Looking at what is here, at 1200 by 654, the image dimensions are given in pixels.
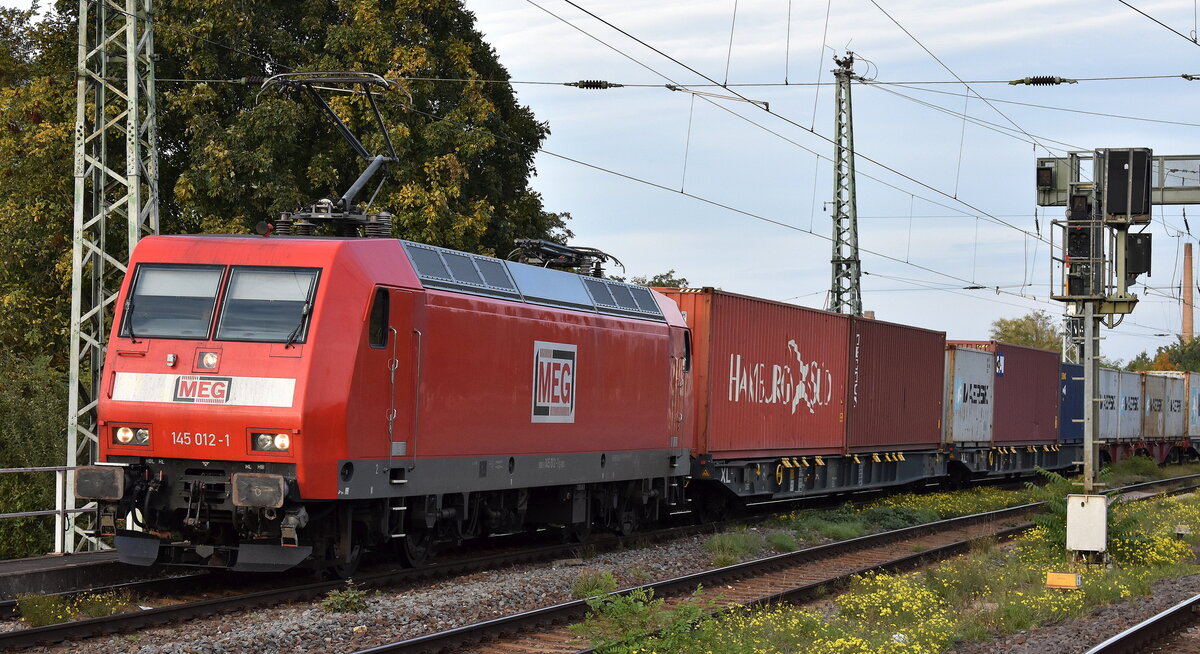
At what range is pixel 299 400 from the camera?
11.3 m

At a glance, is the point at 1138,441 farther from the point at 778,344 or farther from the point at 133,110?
the point at 133,110

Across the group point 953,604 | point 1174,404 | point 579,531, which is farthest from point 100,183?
point 1174,404

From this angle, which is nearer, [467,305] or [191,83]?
[467,305]

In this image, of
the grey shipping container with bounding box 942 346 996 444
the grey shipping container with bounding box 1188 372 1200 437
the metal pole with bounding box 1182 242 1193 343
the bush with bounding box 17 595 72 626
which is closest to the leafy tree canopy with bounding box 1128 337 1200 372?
the metal pole with bounding box 1182 242 1193 343

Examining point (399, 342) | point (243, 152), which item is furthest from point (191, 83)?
point (399, 342)

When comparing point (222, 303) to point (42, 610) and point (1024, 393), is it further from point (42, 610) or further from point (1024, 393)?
point (1024, 393)

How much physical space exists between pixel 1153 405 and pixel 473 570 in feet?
114

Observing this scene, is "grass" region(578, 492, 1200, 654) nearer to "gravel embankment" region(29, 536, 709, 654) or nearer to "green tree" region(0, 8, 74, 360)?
"gravel embankment" region(29, 536, 709, 654)

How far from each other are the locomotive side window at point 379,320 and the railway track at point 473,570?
93.1 inches

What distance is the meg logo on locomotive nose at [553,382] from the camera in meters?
15.0

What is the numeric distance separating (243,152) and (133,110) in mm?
9220

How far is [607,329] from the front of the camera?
16.4m

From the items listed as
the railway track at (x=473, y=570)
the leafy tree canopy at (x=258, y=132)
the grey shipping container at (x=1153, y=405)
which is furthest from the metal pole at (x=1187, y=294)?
the railway track at (x=473, y=570)

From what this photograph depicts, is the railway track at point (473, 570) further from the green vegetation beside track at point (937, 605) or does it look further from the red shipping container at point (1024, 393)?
the red shipping container at point (1024, 393)
